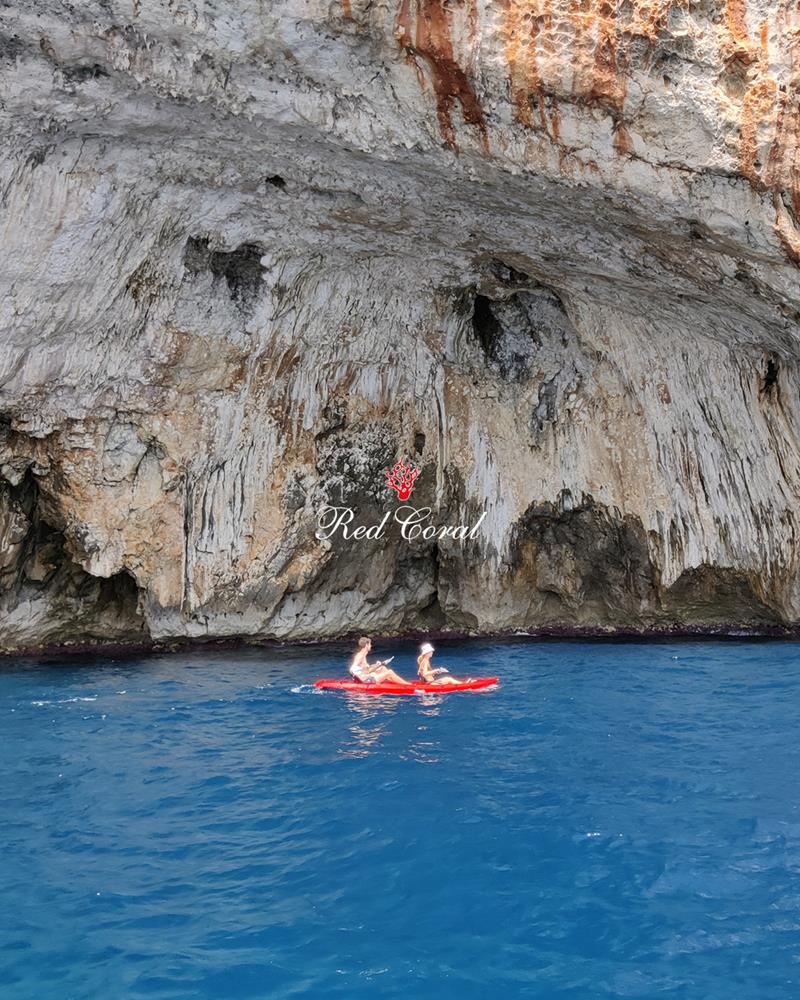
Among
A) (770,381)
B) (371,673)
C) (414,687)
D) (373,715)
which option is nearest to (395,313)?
(770,381)

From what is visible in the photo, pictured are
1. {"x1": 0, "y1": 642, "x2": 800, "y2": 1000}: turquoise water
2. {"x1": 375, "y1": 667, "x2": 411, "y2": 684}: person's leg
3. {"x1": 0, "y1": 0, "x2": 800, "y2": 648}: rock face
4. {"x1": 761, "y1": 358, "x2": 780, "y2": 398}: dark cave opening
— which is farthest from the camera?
{"x1": 761, "y1": 358, "x2": 780, "y2": 398}: dark cave opening

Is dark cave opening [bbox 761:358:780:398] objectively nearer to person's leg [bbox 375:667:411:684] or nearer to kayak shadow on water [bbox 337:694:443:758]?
kayak shadow on water [bbox 337:694:443:758]

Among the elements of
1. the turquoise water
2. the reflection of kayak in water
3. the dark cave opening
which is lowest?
the turquoise water

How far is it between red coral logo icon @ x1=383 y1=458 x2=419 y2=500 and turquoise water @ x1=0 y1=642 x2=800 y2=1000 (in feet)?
20.2

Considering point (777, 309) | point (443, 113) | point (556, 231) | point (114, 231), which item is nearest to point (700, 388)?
point (777, 309)

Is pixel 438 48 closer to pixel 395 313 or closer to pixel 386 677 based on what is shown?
pixel 395 313

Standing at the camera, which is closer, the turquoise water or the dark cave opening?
the turquoise water

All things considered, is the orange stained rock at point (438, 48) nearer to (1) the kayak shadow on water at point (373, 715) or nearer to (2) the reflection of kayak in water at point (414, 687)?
(2) the reflection of kayak in water at point (414, 687)

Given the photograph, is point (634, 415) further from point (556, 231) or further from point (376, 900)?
point (376, 900)

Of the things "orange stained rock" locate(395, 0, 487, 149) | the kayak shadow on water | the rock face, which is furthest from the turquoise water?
"orange stained rock" locate(395, 0, 487, 149)

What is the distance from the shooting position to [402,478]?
19469 millimetres

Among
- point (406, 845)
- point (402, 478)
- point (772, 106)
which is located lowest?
point (406, 845)

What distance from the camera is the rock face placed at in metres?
12.9

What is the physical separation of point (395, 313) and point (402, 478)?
3387mm
